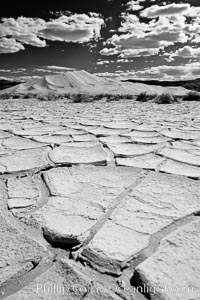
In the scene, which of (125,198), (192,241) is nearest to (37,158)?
(125,198)

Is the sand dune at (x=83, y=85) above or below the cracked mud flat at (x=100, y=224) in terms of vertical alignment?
above

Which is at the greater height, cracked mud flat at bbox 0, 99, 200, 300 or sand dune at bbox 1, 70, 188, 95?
sand dune at bbox 1, 70, 188, 95

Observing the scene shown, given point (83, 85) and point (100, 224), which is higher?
point (83, 85)

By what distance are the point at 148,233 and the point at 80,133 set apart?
1732 mm

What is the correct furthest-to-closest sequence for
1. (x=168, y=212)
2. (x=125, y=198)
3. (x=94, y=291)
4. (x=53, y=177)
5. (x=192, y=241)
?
(x=53, y=177) < (x=125, y=198) < (x=168, y=212) < (x=192, y=241) < (x=94, y=291)

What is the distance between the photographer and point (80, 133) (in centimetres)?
258

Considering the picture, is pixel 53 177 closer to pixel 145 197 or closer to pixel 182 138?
pixel 145 197

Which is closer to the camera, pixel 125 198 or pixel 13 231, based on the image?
pixel 13 231

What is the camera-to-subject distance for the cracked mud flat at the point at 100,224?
0.72m

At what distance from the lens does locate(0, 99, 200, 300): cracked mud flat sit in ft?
2.36

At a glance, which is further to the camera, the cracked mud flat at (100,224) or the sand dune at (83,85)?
the sand dune at (83,85)

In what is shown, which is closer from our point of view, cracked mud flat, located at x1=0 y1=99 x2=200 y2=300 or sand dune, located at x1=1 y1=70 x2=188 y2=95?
cracked mud flat, located at x1=0 y1=99 x2=200 y2=300

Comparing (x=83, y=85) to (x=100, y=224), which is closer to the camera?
(x=100, y=224)

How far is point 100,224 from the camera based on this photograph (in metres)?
0.99
